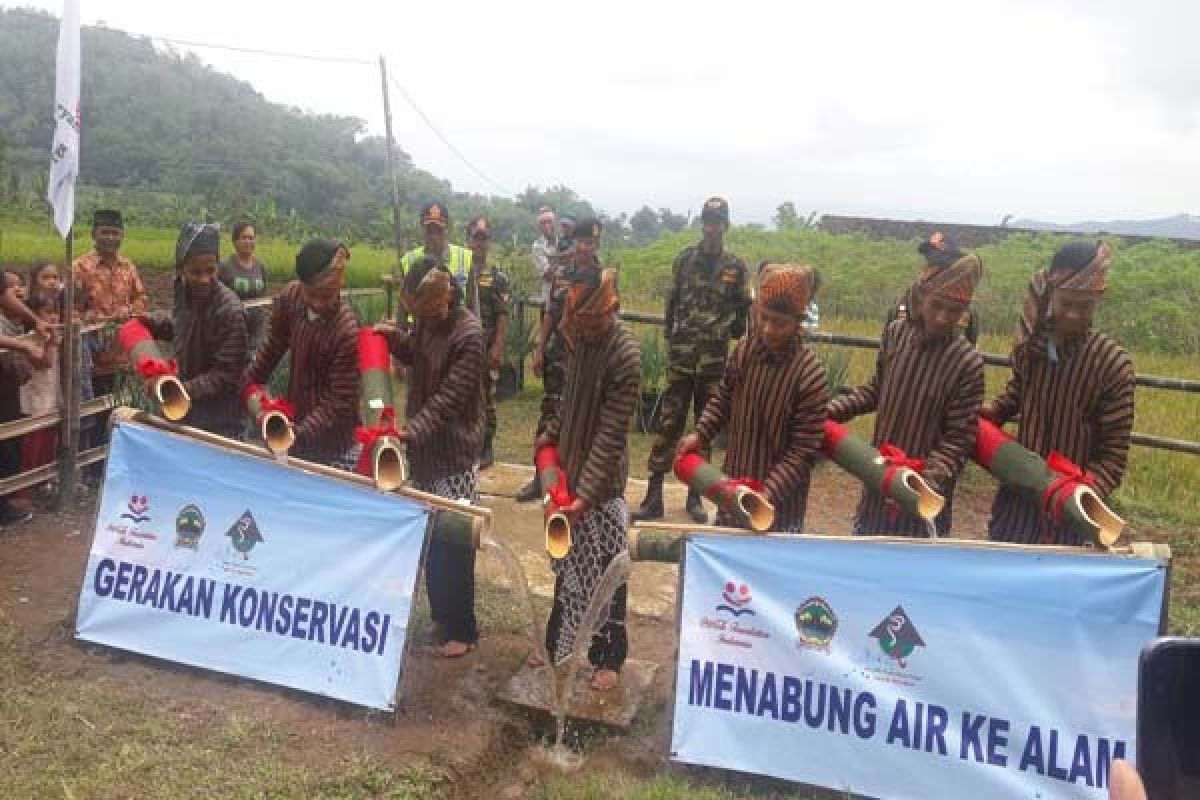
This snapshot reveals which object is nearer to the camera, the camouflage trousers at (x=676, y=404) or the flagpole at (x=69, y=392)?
the flagpole at (x=69, y=392)

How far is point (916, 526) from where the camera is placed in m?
3.54

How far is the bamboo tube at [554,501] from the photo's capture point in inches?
137

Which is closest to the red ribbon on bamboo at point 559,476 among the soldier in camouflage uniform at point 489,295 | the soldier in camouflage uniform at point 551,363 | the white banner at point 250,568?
the white banner at point 250,568

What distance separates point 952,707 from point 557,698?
132 cm

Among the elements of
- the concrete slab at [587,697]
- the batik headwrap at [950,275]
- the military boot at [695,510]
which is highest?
the batik headwrap at [950,275]

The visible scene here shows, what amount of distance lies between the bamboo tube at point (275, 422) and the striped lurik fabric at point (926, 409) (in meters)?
2.11

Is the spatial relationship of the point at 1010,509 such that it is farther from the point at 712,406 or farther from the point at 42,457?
the point at 42,457

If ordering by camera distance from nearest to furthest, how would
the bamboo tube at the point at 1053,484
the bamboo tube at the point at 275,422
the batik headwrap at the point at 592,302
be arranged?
1. the bamboo tube at the point at 1053,484
2. the batik headwrap at the point at 592,302
3. the bamboo tube at the point at 275,422

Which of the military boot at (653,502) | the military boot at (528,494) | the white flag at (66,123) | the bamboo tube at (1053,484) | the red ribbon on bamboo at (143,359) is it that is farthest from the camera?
the military boot at (528,494)

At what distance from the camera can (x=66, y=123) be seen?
5.00m

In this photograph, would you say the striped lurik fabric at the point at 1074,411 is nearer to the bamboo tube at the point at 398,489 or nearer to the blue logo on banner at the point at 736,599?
the blue logo on banner at the point at 736,599

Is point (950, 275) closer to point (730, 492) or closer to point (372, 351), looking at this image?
point (730, 492)

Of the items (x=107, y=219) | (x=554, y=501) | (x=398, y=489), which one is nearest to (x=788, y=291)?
(x=554, y=501)

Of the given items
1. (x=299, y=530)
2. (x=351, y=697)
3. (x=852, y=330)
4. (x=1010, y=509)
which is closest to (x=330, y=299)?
(x=299, y=530)
